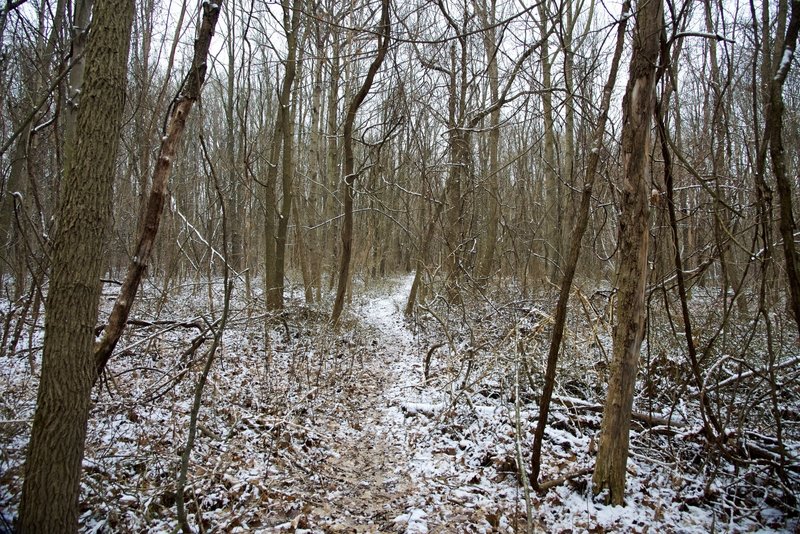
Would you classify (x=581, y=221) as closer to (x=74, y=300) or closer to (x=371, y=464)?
(x=371, y=464)

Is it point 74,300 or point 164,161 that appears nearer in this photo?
point 74,300

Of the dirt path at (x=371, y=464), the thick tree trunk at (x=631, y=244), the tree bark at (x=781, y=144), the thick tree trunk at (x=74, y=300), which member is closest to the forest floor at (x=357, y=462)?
the dirt path at (x=371, y=464)

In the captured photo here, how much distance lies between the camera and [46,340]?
2061mm

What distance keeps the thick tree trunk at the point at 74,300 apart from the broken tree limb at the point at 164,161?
0.64m

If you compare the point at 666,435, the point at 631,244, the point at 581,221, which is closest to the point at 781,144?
the point at 631,244

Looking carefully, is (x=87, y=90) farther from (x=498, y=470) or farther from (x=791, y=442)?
(x=791, y=442)

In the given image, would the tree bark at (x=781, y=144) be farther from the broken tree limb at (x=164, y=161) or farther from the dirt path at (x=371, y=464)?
the broken tree limb at (x=164, y=161)

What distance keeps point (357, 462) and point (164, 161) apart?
305 centimetres

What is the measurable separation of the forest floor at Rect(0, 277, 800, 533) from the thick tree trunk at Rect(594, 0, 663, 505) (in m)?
0.46

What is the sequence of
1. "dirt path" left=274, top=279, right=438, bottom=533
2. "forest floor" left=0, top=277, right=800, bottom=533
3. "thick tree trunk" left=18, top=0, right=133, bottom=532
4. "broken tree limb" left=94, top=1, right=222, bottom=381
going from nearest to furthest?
"thick tree trunk" left=18, top=0, right=133, bottom=532 → "broken tree limb" left=94, top=1, right=222, bottom=381 → "forest floor" left=0, top=277, right=800, bottom=533 → "dirt path" left=274, top=279, right=438, bottom=533

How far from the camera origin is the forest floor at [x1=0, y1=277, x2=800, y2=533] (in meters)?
2.91

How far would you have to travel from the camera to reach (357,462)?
396 centimetres

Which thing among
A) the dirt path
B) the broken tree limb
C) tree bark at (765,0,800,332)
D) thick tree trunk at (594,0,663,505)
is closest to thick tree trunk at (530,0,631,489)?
thick tree trunk at (594,0,663,505)

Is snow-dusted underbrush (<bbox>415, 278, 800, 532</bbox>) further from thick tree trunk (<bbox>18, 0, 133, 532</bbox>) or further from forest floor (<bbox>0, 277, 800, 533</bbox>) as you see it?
thick tree trunk (<bbox>18, 0, 133, 532</bbox>)
